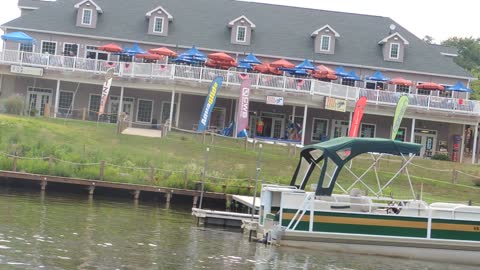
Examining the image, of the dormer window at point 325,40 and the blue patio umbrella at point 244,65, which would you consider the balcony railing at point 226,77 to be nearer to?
the blue patio umbrella at point 244,65

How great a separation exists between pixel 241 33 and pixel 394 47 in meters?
10.9

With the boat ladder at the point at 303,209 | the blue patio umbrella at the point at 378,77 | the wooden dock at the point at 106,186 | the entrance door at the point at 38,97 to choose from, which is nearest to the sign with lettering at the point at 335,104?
the blue patio umbrella at the point at 378,77

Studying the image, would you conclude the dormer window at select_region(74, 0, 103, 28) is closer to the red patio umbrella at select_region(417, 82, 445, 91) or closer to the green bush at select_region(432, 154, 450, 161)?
the red patio umbrella at select_region(417, 82, 445, 91)

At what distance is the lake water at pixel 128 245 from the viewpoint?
18969 mm

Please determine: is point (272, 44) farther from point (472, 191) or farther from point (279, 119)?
point (472, 191)

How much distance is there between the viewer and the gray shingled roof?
57.9 m

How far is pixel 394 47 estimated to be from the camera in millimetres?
58969

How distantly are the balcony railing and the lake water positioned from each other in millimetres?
21620

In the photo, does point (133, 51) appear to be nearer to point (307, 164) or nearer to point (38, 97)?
point (38, 97)

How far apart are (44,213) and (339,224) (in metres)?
9.53

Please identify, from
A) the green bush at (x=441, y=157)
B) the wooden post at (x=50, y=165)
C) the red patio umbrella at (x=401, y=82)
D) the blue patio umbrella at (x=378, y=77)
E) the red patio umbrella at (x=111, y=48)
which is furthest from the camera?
the blue patio umbrella at (x=378, y=77)

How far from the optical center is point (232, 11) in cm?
6194

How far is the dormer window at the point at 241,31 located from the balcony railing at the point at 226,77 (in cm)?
840

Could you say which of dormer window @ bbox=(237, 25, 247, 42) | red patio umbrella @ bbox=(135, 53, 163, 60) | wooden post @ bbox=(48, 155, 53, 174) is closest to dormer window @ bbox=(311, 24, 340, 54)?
dormer window @ bbox=(237, 25, 247, 42)
